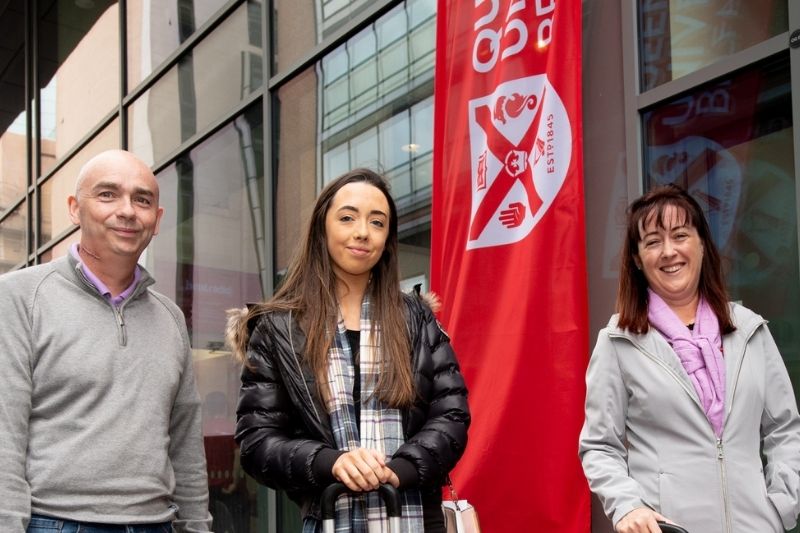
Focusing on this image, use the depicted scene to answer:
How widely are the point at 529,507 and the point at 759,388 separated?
1.50 meters

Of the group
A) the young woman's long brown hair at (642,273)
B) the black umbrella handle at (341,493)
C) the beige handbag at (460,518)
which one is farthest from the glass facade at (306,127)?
the black umbrella handle at (341,493)

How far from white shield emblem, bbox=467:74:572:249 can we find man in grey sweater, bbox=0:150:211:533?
1.86 meters

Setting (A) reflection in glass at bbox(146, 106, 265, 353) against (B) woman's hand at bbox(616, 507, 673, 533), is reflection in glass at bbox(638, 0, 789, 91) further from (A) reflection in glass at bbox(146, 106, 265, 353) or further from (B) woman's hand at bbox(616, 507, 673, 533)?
(A) reflection in glass at bbox(146, 106, 265, 353)

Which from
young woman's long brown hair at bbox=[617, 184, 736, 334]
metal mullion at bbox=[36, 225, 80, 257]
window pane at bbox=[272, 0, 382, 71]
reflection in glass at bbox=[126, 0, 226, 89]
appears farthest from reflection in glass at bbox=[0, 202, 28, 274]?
young woman's long brown hair at bbox=[617, 184, 736, 334]

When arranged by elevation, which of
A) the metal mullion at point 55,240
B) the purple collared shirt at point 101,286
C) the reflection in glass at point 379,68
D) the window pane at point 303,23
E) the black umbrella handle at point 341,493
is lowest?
the black umbrella handle at point 341,493

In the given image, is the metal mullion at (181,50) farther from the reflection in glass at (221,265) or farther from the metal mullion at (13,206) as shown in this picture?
the metal mullion at (13,206)

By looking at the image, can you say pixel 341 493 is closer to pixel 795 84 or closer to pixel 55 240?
pixel 795 84

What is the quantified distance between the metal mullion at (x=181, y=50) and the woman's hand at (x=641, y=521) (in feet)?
20.8

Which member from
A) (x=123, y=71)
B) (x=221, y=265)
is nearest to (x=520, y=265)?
(x=221, y=265)

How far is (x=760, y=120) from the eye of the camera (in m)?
3.41

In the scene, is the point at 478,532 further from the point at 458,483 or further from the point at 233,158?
the point at 233,158

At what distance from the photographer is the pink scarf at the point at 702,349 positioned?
8.01 ft

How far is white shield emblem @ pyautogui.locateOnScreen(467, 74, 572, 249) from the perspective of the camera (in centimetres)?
378

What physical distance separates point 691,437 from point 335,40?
15.1 ft
